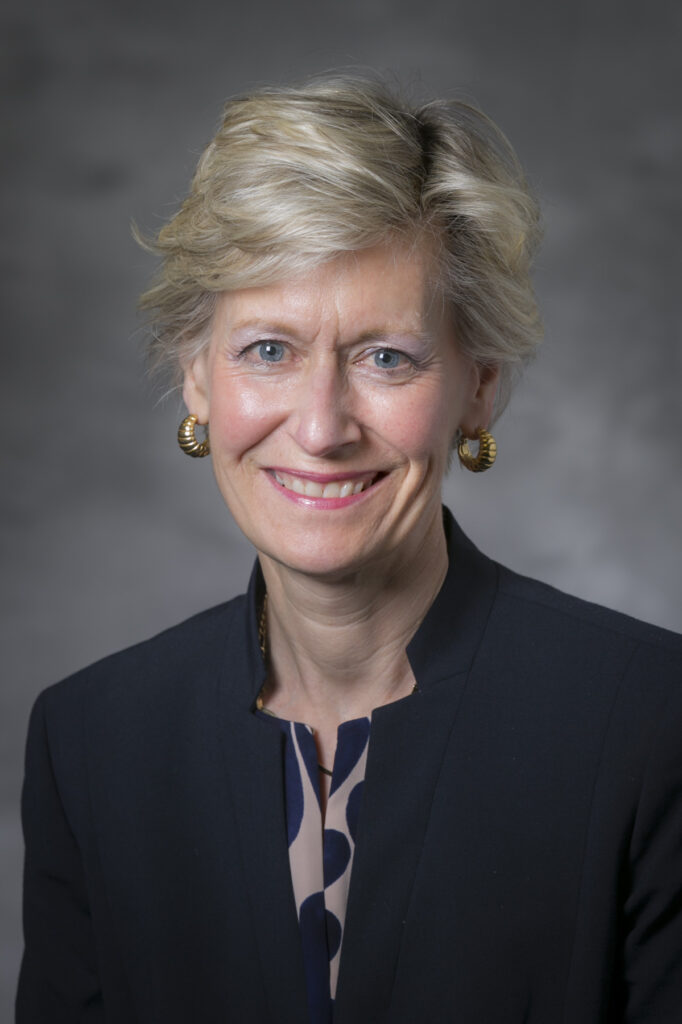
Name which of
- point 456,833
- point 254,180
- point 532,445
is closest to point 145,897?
point 456,833

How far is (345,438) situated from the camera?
2.21m

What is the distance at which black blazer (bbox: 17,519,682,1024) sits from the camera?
2.28 m

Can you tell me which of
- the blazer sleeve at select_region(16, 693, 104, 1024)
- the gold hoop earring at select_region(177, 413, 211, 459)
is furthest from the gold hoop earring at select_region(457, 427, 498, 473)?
the blazer sleeve at select_region(16, 693, 104, 1024)

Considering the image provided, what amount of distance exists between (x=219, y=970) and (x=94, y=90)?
2.06 m

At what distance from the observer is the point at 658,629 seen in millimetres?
2428

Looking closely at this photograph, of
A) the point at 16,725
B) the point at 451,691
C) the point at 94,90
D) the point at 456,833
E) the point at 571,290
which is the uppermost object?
the point at 94,90

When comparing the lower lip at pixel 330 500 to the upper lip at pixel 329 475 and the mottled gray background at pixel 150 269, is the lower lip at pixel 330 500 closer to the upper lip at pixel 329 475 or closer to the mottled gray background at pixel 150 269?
the upper lip at pixel 329 475

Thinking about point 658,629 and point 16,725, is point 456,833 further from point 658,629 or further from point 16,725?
point 16,725

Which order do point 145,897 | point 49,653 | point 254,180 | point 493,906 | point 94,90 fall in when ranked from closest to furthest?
point 254,180 → point 493,906 → point 145,897 → point 94,90 → point 49,653

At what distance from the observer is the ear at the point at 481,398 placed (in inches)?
96.0

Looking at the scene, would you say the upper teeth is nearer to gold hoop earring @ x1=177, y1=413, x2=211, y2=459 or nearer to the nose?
the nose

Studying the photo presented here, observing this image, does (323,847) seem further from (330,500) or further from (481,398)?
(481,398)

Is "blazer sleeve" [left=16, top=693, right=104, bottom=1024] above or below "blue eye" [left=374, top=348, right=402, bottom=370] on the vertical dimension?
below

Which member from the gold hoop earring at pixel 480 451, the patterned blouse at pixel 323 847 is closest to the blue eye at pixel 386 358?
the gold hoop earring at pixel 480 451
